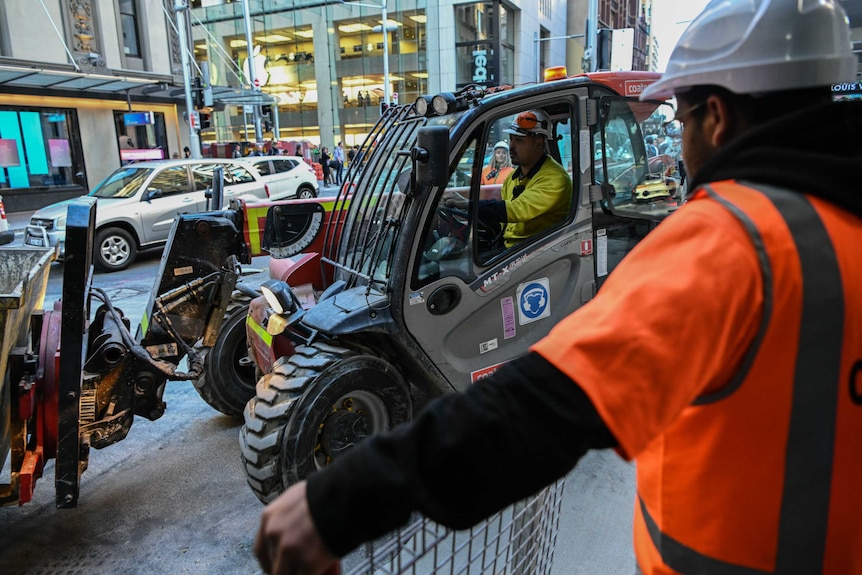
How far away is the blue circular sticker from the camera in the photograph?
12.5ft

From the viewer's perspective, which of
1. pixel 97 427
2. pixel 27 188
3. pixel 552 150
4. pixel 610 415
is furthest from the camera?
pixel 27 188

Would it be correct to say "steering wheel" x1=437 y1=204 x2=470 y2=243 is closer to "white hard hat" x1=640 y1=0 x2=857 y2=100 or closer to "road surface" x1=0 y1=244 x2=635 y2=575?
"road surface" x1=0 y1=244 x2=635 y2=575

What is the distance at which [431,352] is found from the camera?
3.48m

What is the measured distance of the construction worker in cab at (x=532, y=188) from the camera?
3869mm

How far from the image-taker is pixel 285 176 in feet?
46.4

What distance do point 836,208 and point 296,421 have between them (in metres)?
2.55

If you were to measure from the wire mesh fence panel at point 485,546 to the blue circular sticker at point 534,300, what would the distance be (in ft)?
5.41

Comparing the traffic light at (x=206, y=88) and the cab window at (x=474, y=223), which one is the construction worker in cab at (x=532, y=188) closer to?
the cab window at (x=474, y=223)

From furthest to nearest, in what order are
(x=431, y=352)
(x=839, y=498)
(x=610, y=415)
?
1. (x=431, y=352)
2. (x=839, y=498)
3. (x=610, y=415)

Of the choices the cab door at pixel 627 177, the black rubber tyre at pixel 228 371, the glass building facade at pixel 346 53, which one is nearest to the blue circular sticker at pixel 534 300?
the cab door at pixel 627 177

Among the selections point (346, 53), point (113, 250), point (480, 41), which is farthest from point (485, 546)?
point (346, 53)

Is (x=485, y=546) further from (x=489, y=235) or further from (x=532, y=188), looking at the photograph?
(x=532, y=188)

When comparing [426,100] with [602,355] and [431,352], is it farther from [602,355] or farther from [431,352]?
[602,355]

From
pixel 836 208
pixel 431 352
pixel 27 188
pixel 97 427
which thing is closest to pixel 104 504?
pixel 97 427
